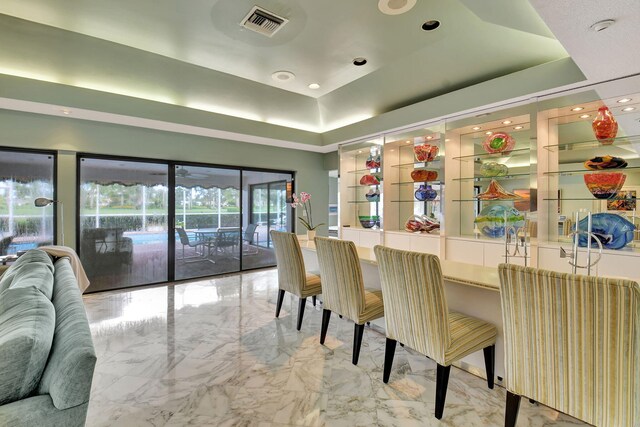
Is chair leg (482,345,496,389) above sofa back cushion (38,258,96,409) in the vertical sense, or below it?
below

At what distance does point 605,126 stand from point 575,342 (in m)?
2.64

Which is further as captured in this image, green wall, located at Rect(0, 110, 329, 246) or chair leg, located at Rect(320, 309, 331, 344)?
green wall, located at Rect(0, 110, 329, 246)

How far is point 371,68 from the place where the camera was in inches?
160

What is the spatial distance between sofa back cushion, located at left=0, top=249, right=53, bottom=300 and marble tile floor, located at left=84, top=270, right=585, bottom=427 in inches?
33.1

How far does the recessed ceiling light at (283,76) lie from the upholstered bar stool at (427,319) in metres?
3.12

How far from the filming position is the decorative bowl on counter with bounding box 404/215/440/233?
4371 millimetres

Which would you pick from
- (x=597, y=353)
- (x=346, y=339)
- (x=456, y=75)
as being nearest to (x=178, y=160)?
(x=346, y=339)

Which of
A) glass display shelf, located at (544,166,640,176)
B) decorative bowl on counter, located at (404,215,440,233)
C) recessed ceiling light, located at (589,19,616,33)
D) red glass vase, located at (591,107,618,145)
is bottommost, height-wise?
decorative bowl on counter, located at (404,215,440,233)

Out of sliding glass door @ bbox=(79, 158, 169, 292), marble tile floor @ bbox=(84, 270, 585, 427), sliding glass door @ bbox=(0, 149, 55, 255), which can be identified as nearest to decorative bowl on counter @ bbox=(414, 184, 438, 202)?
marble tile floor @ bbox=(84, 270, 585, 427)

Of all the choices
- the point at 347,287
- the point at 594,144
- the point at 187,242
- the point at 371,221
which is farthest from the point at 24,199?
the point at 594,144

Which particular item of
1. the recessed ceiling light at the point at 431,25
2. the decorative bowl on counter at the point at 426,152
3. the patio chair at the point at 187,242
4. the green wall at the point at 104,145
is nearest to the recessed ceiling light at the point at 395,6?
the recessed ceiling light at the point at 431,25

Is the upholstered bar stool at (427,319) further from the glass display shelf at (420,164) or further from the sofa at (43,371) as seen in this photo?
the glass display shelf at (420,164)

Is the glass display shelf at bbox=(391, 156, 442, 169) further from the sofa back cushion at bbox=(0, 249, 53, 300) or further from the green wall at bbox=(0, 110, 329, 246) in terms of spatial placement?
the sofa back cushion at bbox=(0, 249, 53, 300)

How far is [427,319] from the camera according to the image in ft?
6.25
